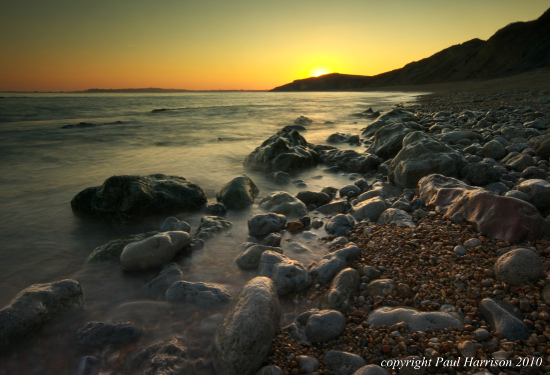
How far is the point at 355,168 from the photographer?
19.2 ft

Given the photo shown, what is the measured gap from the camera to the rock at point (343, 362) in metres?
1.58

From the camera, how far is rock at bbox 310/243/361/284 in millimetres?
2461

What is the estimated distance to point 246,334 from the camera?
5.50ft

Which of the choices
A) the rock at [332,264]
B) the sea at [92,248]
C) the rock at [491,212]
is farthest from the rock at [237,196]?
the rock at [491,212]

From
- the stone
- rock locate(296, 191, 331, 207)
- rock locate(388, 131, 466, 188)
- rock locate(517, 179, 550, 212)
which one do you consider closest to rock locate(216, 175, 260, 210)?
the stone

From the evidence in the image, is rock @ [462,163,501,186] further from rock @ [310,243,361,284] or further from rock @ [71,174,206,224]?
rock @ [71,174,206,224]

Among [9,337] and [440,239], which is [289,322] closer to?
[440,239]

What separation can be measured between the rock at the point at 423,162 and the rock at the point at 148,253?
10.4 feet

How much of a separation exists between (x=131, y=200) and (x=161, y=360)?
97.3 inches

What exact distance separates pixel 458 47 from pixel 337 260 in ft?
333

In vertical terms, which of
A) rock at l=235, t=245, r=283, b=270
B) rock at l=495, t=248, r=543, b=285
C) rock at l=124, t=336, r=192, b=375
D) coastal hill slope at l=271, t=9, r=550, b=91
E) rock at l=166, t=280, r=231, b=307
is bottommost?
rock at l=124, t=336, r=192, b=375

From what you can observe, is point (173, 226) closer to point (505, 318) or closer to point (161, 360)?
point (161, 360)

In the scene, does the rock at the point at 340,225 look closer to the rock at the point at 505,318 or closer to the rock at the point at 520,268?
the rock at the point at 520,268

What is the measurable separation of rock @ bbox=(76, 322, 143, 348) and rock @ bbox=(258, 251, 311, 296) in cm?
100
